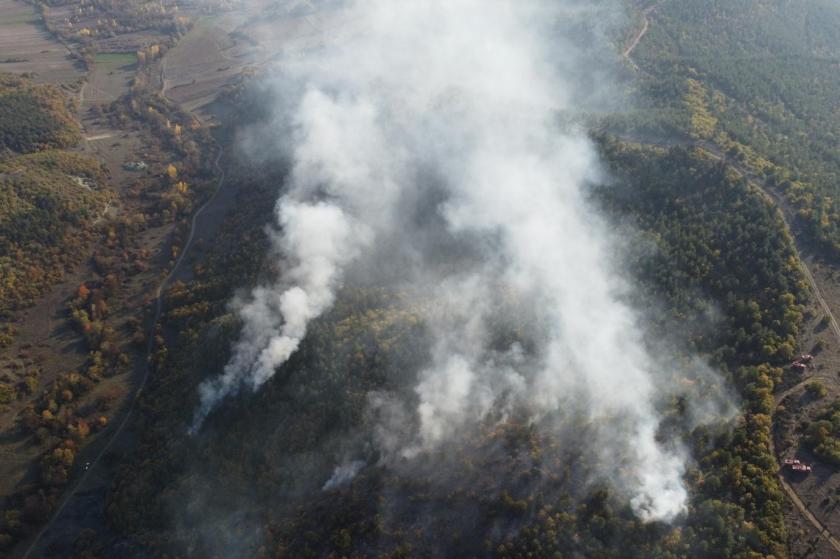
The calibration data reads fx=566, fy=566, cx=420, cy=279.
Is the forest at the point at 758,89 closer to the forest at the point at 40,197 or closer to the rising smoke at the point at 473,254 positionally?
the rising smoke at the point at 473,254

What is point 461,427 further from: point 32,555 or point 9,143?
point 9,143

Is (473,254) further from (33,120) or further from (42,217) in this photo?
(33,120)

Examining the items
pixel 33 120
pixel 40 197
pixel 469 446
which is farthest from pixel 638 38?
pixel 33 120

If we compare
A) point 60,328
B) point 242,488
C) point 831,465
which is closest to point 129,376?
point 60,328

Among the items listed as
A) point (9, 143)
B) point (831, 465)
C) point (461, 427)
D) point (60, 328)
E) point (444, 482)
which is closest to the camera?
point (831, 465)

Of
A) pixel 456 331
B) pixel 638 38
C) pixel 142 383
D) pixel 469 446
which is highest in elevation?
pixel 638 38

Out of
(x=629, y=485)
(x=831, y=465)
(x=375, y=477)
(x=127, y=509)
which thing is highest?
(x=831, y=465)

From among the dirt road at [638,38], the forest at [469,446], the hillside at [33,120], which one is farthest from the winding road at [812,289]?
the hillside at [33,120]

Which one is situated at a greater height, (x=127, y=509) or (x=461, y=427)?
(x=461, y=427)
